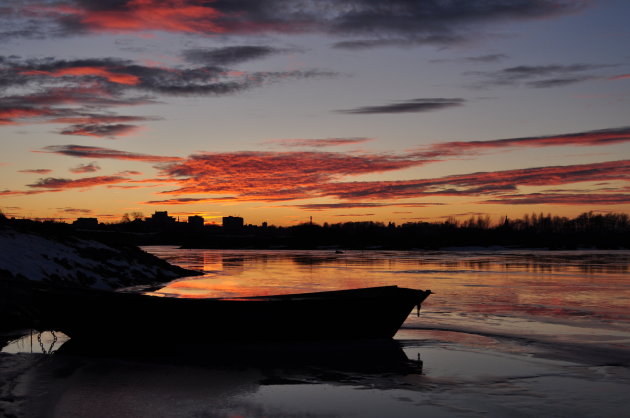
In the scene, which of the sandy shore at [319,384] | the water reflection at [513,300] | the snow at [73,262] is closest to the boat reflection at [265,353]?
the sandy shore at [319,384]

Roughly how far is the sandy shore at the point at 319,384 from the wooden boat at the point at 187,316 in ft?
2.85

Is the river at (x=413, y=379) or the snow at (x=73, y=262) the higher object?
the snow at (x=73, y=262)

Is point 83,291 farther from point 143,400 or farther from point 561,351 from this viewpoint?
point 561,351

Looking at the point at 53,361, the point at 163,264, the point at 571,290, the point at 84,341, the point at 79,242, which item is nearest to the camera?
the point at 53,361

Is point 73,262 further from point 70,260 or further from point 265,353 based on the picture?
point 265,353

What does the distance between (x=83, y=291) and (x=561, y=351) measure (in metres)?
11.1

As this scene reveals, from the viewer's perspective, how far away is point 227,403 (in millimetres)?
8688

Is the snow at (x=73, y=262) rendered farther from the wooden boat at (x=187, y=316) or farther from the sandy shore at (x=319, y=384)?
the sandy shore at (x=319, y=384)

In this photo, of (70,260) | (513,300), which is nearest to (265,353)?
(513,300)

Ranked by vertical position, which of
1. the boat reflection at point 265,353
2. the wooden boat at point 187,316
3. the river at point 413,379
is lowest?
the boat reflection at point 265,353

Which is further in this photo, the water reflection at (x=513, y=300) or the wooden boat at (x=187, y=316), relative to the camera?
the water reflection at (x=513, y=300)

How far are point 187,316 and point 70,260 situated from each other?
12918 mm

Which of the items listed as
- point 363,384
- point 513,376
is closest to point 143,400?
point 363,384

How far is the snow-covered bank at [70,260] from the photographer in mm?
20047
